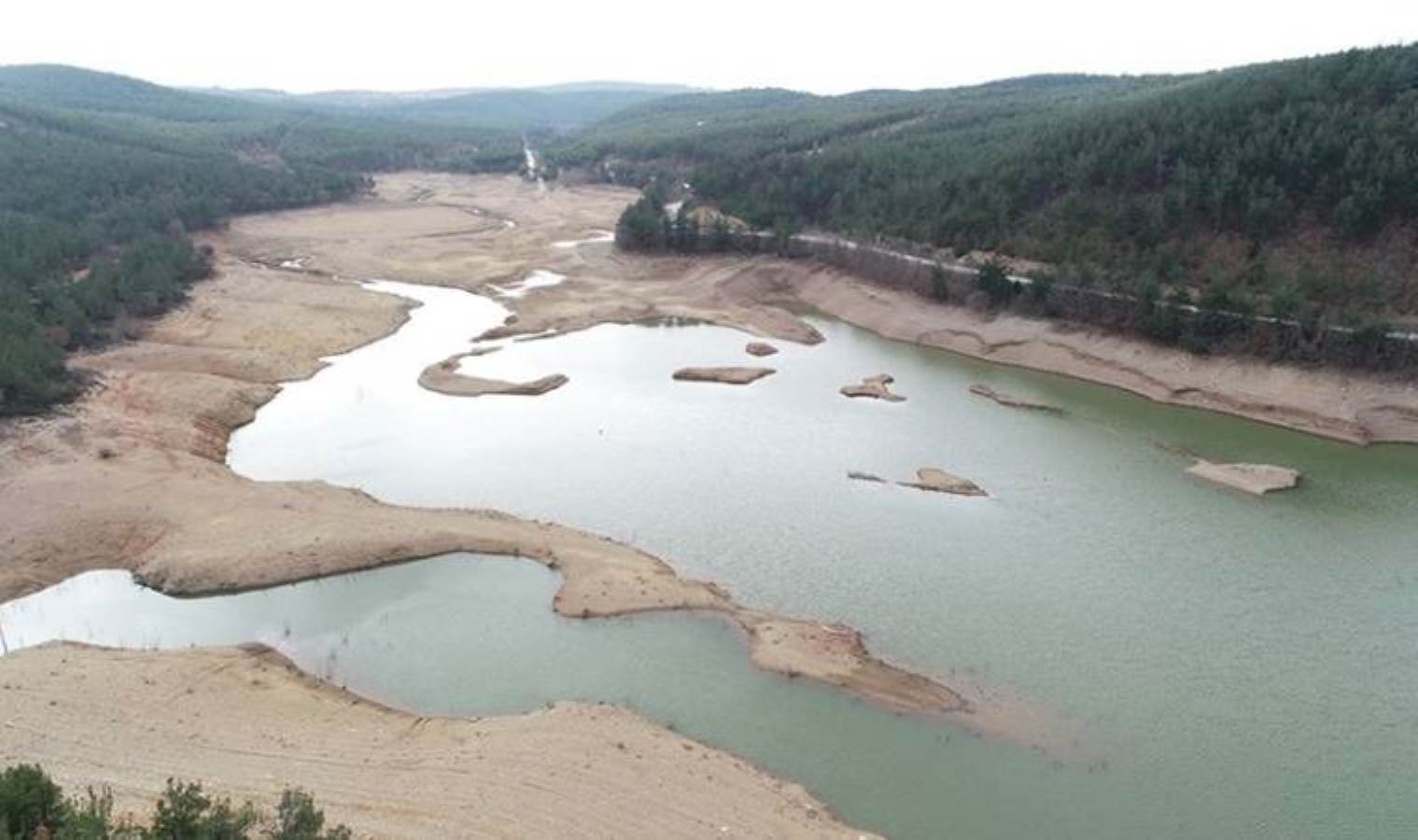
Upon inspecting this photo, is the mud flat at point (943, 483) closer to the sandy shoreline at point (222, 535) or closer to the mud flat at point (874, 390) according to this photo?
the mud flat at point (874, 390)

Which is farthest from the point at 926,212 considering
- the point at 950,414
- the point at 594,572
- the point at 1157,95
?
the point at 594,572

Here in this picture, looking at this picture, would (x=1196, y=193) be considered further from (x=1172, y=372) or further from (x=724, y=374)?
(x=724, y=374)

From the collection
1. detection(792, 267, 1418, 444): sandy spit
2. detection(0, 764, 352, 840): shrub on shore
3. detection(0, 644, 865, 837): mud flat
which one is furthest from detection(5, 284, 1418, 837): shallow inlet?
detection(0, 764, 352, 840): shrub on shore

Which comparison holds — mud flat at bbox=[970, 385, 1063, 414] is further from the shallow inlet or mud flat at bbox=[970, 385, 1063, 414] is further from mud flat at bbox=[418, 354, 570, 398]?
mud flat at bbox=[418, 354, 570, 398]

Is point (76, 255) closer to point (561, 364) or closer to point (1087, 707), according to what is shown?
point (561, 364)

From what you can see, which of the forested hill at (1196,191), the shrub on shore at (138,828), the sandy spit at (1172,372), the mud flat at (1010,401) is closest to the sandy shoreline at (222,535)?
the shrub on shore at (138,828)

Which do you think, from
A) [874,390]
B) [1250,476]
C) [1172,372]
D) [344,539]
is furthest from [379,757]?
[1172,372]

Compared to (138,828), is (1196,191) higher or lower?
higher
